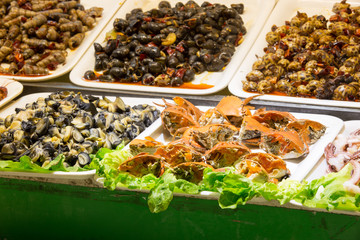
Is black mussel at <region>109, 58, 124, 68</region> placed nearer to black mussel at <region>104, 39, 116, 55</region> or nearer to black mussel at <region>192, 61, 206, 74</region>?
black mussel at <region>104, 39, 116, 55</region>

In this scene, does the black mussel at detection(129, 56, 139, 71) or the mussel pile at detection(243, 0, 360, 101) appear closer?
the mussel pile at detection(243, 0, 360, 101)

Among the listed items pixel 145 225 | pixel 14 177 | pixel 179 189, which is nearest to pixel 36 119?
pixel 14 177

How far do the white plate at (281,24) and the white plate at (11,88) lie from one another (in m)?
1.39

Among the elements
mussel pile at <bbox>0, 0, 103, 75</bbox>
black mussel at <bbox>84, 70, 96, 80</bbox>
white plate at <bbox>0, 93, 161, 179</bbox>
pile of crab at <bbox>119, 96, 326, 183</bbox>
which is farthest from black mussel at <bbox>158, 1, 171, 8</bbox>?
pile of crab at <bbox>119, 96, 326, 183</bbox>

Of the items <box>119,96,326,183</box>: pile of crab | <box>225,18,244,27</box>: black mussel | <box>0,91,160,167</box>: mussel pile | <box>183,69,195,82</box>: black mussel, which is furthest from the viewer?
<box>225,18,244,27</box>: black mussel

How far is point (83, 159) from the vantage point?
2219 millimetres

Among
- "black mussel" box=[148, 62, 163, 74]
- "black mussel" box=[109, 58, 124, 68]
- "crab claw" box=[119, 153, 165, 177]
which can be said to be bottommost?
"black mussel" box=[109, 58, 124, 68]

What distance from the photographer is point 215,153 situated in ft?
6.83

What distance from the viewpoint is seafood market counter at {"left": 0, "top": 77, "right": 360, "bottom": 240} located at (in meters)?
1.84

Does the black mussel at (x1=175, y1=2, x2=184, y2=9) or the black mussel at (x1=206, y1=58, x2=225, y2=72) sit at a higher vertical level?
the black mussel at (x1=175, y1=2, x2=184, y2=9)

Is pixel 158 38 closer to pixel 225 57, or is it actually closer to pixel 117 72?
pixel 117 72

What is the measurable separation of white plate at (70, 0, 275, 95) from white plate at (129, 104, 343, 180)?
576mm

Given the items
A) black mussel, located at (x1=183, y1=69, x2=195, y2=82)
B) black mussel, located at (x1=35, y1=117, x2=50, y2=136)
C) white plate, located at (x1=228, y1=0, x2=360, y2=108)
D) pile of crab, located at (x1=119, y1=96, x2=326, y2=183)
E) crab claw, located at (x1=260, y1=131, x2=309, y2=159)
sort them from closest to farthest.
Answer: pile of crab, located at (x1=119, y1=96, x2=326, y2=183) < crab claw, located at (x1=260, y1=131, x2=309, y2=159) < black mussel, located at (x1=35, y1=117, x2=50, y2=136) < white plate, located at (x1=228, y1=0, x2=360, y2=108) < black mussel, located at (x1=183, y1=69, x2=195, y2=82)

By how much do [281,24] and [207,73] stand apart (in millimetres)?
730
